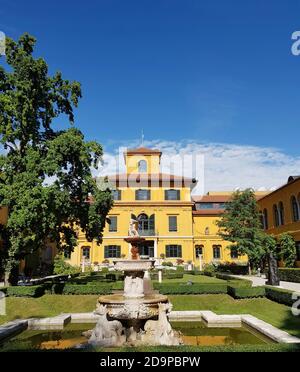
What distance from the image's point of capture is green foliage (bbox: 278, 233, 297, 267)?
29547mm

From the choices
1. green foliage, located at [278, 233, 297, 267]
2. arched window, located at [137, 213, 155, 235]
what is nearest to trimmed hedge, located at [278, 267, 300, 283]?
green foliage, located at [278, 233, 297, 267]

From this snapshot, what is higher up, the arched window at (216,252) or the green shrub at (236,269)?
the arched window at (216,252)

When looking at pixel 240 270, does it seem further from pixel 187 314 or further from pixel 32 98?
pixel 32 98

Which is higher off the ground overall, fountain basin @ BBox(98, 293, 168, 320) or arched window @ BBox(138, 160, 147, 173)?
arched window @ BBox(138, 160, 147, 173)

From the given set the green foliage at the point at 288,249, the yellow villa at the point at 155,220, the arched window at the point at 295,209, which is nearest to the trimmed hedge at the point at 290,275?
the green foliage at the point at 288,249

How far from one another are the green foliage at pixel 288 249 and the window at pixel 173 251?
47.7 ft

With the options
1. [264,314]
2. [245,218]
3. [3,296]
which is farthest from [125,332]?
[245,218]

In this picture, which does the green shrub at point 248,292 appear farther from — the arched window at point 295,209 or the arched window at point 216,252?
the arched window at point 216,252

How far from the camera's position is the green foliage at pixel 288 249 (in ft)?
96.9

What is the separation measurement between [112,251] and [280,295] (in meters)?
27.7

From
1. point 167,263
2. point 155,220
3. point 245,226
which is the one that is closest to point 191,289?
point 245,226

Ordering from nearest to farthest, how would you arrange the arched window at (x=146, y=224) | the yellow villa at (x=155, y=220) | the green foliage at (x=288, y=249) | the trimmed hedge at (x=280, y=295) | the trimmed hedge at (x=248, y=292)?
the trimmed hedge at (x=280, y=295) < the trimmed hedge at (x=248, y=292) < the green foliage at (x=288, y=249) < the yellow villa at (x=155, y=220) < the arched window at (x=146, y=224)

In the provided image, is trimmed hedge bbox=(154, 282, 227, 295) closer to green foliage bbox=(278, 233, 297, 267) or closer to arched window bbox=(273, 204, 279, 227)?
green foliage bbox=(278, 233, 297, 267)

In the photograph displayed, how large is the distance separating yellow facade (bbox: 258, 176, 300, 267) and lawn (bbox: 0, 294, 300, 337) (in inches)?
541
